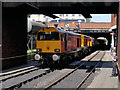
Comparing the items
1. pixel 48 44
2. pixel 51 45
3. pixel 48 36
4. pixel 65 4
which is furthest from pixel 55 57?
pixel 65 4

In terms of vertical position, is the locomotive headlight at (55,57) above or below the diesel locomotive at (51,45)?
below

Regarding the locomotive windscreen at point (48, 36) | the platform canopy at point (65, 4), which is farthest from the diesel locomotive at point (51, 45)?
the platform canopy at point (65, 4)

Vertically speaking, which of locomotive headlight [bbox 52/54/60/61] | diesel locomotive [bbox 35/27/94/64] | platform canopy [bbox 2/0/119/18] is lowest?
locomotive headlight [bbox 52/54/60/61]

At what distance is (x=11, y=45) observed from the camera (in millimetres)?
15961

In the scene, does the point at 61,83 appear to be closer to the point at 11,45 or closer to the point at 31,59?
the point at 11,45

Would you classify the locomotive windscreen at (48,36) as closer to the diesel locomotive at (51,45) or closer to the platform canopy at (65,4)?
the diesel locomotive at (51,45)

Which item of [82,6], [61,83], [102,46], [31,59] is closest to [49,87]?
[61,83]

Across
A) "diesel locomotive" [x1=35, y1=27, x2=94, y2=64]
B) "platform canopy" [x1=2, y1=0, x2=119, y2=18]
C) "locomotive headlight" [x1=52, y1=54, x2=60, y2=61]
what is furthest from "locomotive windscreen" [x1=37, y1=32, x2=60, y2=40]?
"platform canopy" [x1=2, y1=0, x2=119, y2=18]

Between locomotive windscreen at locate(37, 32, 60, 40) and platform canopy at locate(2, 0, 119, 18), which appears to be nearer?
platform canopy at locate(2, 0, 119, 18)

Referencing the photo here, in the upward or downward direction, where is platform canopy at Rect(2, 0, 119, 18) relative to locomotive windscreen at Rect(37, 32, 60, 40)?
upward

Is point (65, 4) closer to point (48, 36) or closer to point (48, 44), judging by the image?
point (48, 36)

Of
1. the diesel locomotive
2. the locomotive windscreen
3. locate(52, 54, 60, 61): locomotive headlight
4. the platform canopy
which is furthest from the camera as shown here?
the locomotive windscreen

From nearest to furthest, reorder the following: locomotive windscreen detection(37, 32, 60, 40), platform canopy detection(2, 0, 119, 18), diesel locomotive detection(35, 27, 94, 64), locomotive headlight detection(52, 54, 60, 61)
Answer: platform canopy detection(2, 0, 119, 18) → locomotive headlight detection(52, 54, 60, 61) → diesel locomotive detection(35, 27, 94, 64) → locomotive windscreen detection(37, 32, 60, 40)

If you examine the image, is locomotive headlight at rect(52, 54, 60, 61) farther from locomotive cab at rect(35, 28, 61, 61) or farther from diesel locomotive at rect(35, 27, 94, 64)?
locomotive cab at rect(35, 28, 61, 61)
